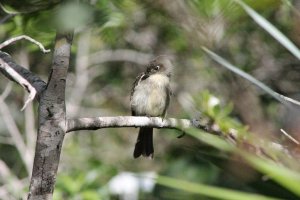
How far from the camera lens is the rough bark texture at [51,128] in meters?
2.29

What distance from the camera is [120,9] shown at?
6.51 ft

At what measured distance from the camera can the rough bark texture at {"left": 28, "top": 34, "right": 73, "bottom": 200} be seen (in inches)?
90.3

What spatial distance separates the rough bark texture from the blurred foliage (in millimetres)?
178

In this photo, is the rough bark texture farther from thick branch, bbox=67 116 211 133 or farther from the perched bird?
the perched bird

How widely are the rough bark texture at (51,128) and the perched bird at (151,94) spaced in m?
2.82

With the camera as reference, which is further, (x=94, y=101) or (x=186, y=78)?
(x=94, y=101)

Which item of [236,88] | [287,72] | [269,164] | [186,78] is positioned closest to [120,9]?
[236,88]

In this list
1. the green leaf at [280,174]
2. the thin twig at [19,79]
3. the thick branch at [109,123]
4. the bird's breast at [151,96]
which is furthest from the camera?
the bird's breast at [151,96]

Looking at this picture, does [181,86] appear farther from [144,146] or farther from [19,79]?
[19,79]

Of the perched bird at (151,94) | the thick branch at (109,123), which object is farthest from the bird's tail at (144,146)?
the thick branch at (109,123)

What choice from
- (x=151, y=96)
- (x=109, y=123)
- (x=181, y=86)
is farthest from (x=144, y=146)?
(x=109, y=123)

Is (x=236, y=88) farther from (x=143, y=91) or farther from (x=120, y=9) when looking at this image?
(x=143, y=91)

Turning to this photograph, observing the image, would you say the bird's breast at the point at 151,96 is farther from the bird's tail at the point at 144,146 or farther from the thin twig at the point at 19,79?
the thin twig at the point at 19,79

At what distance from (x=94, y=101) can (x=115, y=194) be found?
4291 mm
